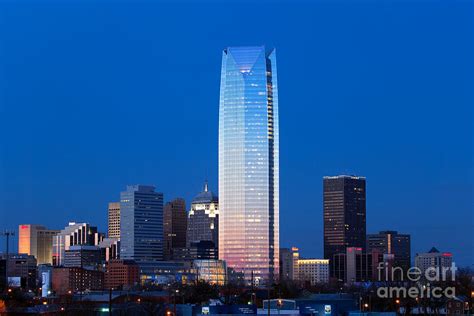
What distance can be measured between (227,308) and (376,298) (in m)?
29.3

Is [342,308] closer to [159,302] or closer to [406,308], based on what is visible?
[406,308]

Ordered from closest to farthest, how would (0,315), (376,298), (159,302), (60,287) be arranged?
(0,315)
(159,302)
(376,298)
(60,287)

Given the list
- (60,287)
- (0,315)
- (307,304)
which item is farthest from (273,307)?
(60,287)

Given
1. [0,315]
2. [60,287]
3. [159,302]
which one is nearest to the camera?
[0,315]

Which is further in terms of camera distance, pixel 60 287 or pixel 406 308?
pixel 60 287

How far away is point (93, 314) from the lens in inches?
3263

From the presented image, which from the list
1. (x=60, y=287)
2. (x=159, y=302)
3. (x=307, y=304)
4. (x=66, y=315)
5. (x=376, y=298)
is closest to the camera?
(x=66, y=315)

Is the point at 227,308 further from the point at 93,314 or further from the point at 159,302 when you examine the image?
the point at 159,302

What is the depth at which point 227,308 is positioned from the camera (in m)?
79.8

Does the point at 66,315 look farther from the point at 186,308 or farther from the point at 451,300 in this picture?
the point at 451,300

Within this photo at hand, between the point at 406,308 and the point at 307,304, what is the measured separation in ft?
25.5

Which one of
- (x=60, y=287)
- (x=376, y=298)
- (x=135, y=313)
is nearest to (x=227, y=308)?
(x=135, y=313)

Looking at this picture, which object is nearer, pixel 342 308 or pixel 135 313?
pixel 135 313

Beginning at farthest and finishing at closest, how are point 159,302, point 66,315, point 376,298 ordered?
point 376,298, point 159,302, point 66,315
